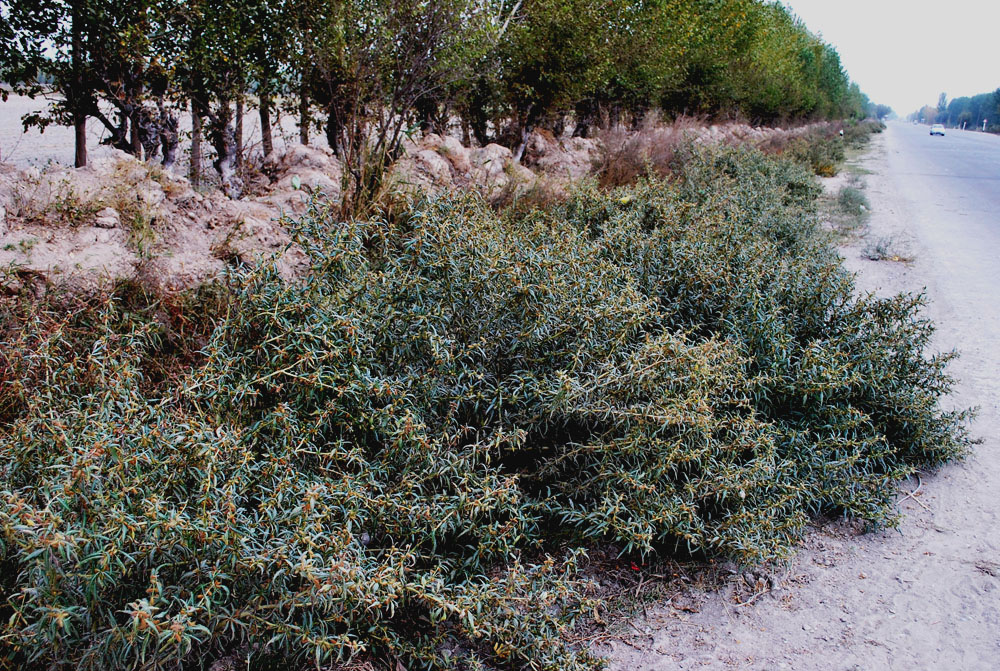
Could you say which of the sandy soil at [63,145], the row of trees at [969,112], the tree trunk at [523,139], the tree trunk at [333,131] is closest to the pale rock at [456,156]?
the tree trunk at [333,131]

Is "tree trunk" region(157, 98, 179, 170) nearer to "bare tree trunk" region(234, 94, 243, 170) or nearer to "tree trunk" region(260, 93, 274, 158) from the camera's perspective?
"bare tree trunk" region(234, 94, 243, 170)

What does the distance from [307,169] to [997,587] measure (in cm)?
537

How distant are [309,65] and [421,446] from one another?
4470 mm

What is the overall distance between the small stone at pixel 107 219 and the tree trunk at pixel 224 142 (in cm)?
156

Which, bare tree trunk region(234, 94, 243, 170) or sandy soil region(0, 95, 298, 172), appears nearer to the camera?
sandy soil region(0, 95, 298, 172)

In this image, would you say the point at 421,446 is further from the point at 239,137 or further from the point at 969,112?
the point at 969,112

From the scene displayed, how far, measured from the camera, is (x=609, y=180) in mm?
8555

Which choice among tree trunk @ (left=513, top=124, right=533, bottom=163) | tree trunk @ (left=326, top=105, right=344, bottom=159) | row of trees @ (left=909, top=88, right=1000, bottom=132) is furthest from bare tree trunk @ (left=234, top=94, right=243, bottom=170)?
row of trees @ (left=909, top=88, right=1000, bottom=132)

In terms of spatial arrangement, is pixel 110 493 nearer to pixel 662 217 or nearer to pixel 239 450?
pixel 239 450

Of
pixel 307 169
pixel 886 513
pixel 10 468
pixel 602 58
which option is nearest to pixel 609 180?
pixel 602 58

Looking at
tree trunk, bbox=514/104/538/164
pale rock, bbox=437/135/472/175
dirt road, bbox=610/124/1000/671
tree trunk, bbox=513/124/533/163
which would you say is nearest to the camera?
dirt road, bbox=610/124/1000/671

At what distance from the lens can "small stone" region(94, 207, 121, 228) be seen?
12.9ft

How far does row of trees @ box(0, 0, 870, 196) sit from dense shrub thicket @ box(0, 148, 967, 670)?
8.14 feet

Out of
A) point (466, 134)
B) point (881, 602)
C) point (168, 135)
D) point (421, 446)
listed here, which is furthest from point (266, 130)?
point (881, 602)
